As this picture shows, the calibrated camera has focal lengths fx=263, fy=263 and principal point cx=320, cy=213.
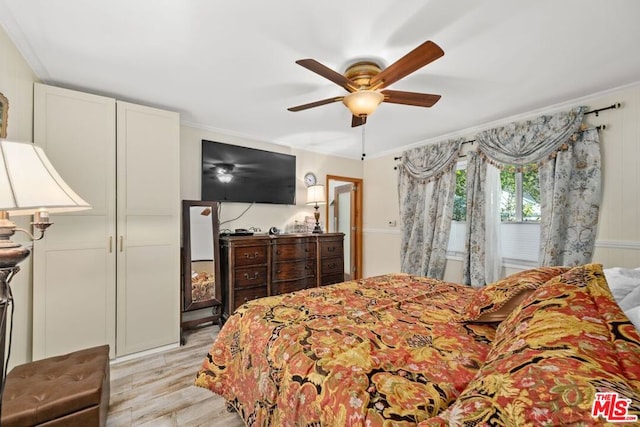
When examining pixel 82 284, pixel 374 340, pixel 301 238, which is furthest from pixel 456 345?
pixel 82 284

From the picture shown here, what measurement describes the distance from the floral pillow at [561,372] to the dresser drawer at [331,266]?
2.91m

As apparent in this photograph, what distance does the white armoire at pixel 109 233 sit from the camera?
2.19 m

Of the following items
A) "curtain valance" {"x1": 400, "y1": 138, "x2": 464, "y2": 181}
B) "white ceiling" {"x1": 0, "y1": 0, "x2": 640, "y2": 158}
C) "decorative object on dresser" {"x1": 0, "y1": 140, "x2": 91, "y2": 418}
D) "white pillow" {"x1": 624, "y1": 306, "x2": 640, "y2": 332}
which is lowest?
"white pillow" {"x1": 624, "y1": 306, "x2": 640, "y2": 332}

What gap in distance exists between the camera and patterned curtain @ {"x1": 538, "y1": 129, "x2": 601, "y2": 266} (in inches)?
97.3

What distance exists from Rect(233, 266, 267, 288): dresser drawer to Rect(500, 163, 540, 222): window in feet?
9.87

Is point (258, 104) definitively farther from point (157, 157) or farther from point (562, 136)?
point (562, 136)

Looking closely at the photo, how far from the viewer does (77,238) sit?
2289mm

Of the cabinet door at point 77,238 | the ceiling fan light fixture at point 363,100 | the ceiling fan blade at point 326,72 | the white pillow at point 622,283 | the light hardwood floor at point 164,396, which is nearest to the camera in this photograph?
the white pillow at point 622,283

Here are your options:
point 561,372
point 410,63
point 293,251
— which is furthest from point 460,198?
point 561,372

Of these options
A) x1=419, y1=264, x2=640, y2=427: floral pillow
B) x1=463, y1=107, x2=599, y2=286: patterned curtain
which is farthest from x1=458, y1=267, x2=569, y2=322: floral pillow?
x1=463, y1=107, x2=599, y2=286: patterned curtain

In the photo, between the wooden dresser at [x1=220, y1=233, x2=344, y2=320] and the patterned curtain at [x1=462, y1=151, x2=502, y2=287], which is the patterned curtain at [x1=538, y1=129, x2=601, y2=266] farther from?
the wooden dresser at [x1=220, y1=233, x2=344, y2=320]

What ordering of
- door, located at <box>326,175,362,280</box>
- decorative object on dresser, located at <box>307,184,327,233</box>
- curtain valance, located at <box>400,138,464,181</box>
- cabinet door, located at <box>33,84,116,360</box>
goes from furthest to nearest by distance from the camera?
door, located at <box>326,175,362,280</box> → decorative object on dresser, located at <box>307,184,327,233</box> → curtain valance, located at <box>400,138,464,181</box> → cabinet door, located at <box>33,84,116,360</box>

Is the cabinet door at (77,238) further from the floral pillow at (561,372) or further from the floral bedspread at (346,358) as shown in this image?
the floral pillow at (561,372)

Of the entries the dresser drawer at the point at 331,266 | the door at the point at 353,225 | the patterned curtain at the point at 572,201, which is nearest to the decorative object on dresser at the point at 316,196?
the dresser drawer at the point at 331,266
